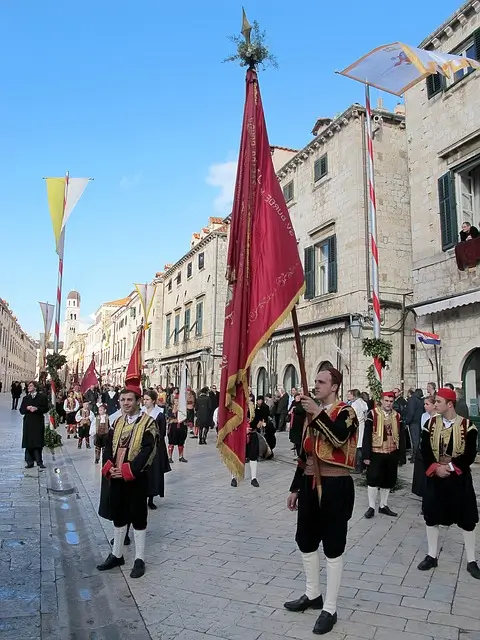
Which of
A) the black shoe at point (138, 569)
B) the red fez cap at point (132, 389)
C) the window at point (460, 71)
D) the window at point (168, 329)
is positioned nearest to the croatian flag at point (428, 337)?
the window at point (460, 71)

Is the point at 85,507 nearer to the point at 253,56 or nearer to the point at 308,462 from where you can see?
the point at 308,462

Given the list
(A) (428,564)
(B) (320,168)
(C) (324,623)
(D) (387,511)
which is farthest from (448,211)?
(C) (324,623)

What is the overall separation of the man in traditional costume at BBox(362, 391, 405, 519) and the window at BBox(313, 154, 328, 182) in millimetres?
14841

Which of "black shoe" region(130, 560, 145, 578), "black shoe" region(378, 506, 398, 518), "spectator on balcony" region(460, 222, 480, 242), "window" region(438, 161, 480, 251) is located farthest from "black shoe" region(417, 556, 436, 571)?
"window" region(438, 161, 480, 251)

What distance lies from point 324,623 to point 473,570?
204cm

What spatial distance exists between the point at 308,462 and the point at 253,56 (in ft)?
12.3

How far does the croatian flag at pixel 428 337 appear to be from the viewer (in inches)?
550

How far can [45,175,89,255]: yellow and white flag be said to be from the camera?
15.9 meters

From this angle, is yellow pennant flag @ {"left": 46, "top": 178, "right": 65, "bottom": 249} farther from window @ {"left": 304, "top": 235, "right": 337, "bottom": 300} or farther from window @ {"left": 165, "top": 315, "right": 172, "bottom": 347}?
window @ {"left": 165, "top": 315, "right": 172, "bottom": 347}

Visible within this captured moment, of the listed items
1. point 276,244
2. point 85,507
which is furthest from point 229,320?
point 85,507

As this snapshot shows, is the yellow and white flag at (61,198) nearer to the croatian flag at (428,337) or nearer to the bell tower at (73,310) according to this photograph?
the croatian flag at (428,337)

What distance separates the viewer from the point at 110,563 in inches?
208

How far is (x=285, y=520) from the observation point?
7316 mm

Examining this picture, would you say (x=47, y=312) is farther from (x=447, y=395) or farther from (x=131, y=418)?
(x=447, y=395)
